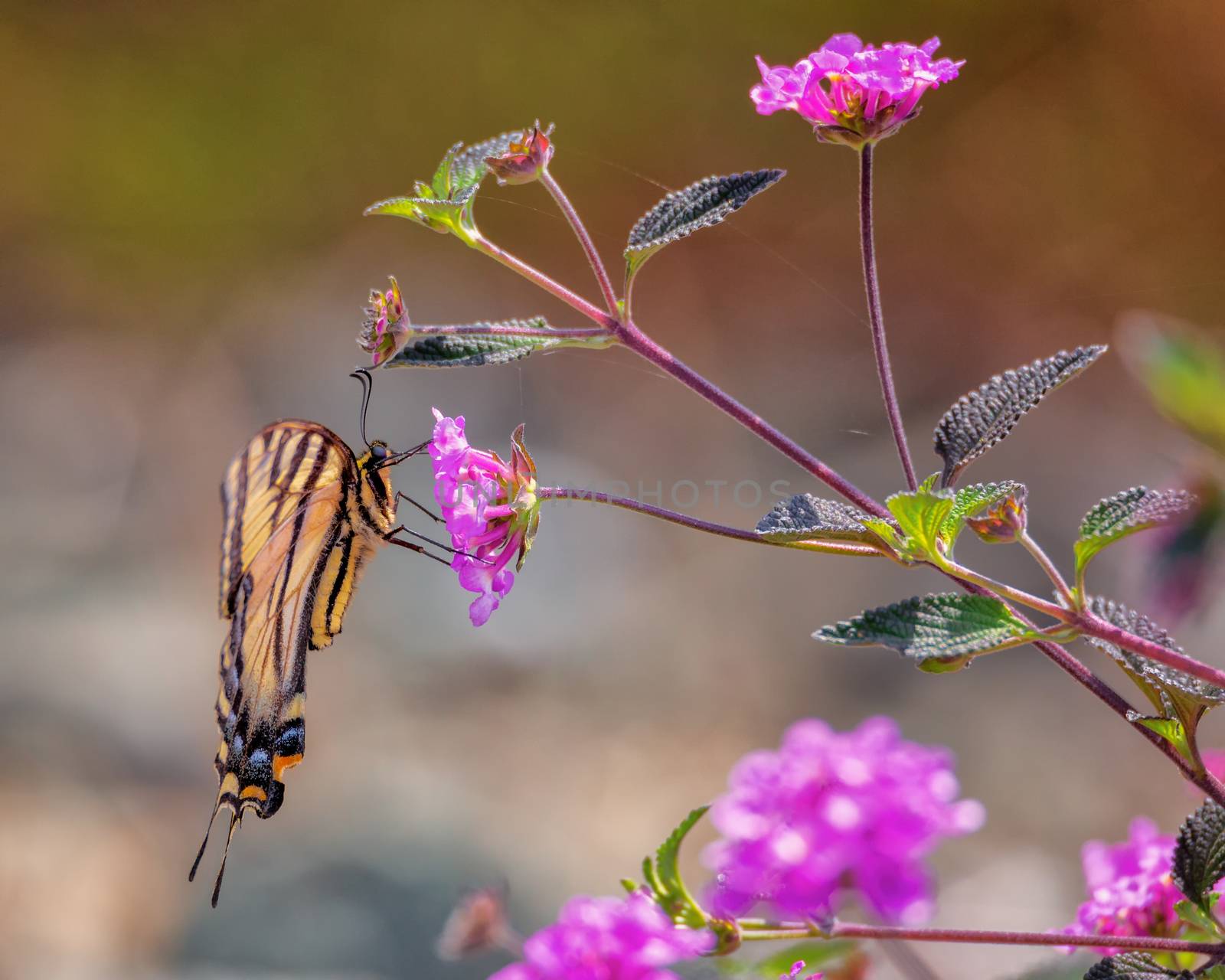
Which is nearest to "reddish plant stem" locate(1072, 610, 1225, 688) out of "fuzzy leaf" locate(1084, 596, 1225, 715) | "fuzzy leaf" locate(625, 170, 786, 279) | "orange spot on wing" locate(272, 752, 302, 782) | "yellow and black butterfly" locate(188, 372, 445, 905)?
"fuzzy leaf" locate(1084, 596, 1225, 715)

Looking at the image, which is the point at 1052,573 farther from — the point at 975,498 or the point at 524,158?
the point at 524,158

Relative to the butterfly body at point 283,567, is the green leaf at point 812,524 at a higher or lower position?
lower

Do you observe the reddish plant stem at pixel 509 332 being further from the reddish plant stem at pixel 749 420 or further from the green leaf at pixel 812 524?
the green leaf at pixel 812 524

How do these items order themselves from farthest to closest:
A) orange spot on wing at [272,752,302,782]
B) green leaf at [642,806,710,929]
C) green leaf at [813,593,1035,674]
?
orange spot on wing at [272,752,302,782] < green leaf at [642,806,710,929] < green leaf at [813,593,1035,674]

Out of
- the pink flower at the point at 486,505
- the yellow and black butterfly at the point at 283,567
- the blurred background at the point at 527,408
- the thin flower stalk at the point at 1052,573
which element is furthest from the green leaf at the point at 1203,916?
the blurred background at the point at 527,408

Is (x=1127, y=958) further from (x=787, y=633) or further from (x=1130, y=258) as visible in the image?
(x=1130, y=258)

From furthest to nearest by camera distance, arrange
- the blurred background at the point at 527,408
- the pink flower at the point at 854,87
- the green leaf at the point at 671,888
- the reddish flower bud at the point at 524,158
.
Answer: the blurred background at the point at 527,408
the reddish flower bud at the point at 524,158
the pink flower at the point at 854,87
the green leaf at the point at 671,888

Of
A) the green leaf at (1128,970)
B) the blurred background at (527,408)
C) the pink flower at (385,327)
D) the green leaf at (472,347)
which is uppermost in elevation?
the blurred background at (527,408)

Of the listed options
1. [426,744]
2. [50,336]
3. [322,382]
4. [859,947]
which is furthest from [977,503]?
[50,336]

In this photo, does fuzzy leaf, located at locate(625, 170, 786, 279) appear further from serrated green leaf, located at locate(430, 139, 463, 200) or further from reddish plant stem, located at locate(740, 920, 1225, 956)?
reddish plant stem, located at locate(740, 920, 1225, 956)
